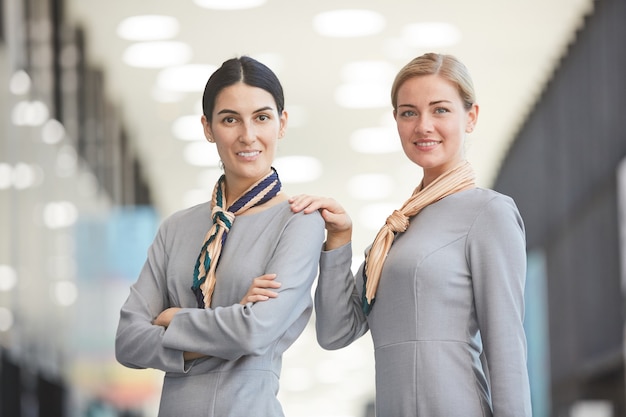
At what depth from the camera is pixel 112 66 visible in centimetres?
1215

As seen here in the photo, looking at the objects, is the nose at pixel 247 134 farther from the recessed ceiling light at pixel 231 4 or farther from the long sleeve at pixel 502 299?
the recessed ceiling light at pixel 231 4

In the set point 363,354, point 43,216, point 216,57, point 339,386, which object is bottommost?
point 339,386

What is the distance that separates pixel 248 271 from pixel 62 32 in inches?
349

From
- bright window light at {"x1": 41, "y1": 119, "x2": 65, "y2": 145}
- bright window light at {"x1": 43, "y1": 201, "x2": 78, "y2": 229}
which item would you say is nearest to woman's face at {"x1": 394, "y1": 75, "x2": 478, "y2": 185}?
bright window light at {"x1": 43, "y1": 201, "x2": 78, "y2": 229}

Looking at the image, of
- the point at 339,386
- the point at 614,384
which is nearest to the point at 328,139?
the point at 614,384

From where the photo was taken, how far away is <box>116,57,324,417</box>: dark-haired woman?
340cm

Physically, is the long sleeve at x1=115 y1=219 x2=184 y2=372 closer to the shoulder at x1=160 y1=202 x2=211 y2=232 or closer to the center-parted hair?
the shoulder at x1=160 y1=202 x2=211 y2=232

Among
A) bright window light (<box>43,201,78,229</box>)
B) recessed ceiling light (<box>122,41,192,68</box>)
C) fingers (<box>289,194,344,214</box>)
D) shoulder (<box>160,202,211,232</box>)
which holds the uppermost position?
recessed ceiling light (<box>122,41,192,68</box>)

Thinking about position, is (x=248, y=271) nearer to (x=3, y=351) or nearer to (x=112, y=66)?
(x=3, y=351)

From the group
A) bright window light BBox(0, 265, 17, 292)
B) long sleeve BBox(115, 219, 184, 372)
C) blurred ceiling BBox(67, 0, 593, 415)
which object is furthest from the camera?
blurred ceiling BBox(67, 0, 593, 415)

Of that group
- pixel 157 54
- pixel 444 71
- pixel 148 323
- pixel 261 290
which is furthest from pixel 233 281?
pixel 157 54

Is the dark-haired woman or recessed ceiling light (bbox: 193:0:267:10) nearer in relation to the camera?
the dark-haired woman

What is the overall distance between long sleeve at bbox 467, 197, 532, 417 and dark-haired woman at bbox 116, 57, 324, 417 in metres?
0.46

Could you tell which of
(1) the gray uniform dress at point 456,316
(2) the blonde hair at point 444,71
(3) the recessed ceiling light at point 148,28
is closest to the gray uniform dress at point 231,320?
(1) the gray uniform dress at point 456,316
